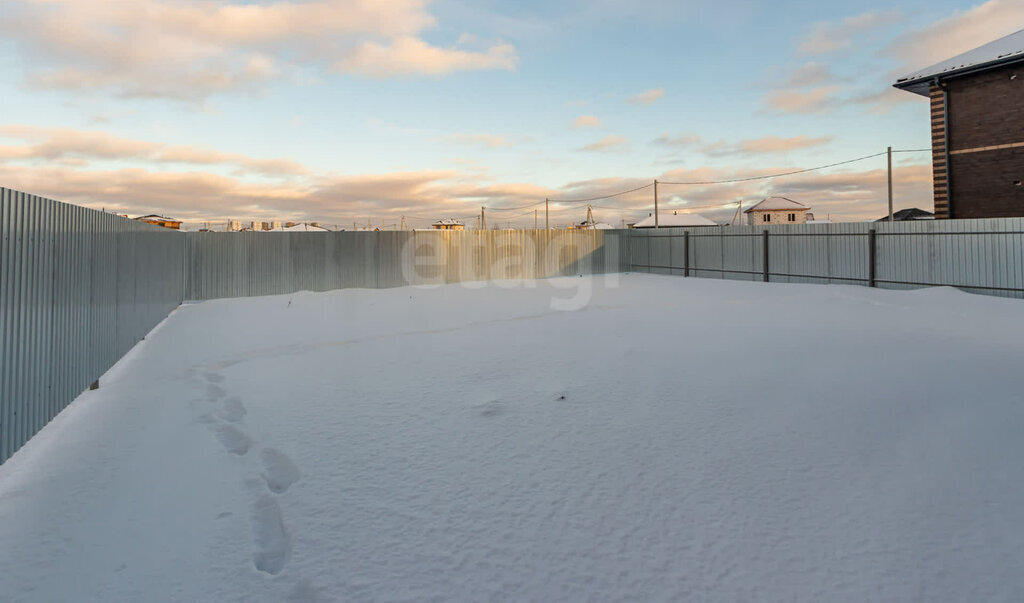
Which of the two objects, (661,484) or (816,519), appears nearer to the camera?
(816,519)

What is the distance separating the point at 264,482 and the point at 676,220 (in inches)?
2808

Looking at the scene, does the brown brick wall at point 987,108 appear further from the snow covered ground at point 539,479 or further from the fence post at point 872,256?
the snow covered ground at point 539,479

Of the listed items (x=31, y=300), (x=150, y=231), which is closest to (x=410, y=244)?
(x=150, y=231)

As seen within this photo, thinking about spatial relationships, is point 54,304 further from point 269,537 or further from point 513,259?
point 513,259

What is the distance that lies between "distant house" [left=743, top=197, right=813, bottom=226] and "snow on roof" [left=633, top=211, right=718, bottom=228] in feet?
16.3

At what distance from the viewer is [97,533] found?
3.00 meters

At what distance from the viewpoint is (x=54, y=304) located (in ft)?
16.7

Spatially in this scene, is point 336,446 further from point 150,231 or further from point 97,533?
point 150,231

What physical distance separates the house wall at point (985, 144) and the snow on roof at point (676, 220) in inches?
1896

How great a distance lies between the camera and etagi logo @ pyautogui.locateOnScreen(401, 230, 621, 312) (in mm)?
20469

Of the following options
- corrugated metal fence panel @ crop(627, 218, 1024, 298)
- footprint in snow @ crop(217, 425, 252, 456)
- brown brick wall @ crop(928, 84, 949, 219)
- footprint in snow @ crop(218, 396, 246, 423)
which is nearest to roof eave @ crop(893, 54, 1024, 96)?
brown brick wall @ crop(928, 84, 949, 219)

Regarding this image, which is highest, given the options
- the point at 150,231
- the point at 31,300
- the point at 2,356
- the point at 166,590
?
the point at 150,231

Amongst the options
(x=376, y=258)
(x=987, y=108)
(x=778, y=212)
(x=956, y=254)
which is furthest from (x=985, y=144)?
(x=778, y=212)

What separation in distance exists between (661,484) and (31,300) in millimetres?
4905
